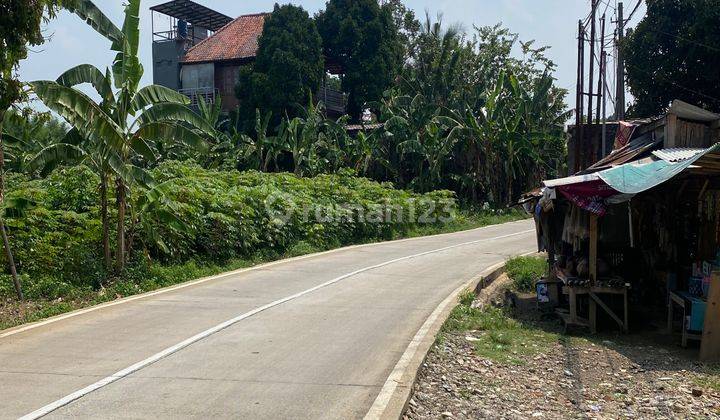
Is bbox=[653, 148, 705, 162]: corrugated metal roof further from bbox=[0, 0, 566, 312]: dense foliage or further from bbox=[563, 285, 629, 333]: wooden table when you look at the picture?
bbox=[0, 0, 566, 312]: dense foliage

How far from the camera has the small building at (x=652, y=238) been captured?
34.7 feet

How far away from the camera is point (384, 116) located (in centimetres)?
3744

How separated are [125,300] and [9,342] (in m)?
3.46

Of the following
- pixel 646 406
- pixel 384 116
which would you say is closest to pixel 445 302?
pixel 646 406

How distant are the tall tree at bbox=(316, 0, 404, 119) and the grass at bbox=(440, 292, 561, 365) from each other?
31300 mm

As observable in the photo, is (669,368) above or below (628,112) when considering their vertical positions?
below

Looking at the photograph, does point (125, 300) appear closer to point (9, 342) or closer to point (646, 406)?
point (9, 342)

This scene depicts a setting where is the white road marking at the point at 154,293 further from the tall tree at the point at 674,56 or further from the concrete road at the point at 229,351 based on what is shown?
the tall tree at the point at 674,56

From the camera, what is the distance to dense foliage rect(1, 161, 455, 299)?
14.0 meters

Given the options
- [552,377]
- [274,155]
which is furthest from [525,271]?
[274,155]

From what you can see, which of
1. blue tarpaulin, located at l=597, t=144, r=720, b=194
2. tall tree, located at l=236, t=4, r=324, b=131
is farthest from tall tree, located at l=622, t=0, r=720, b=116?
blue tarpaulin, located at l=597, t=144, r=720, b=194

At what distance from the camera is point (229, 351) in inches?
351

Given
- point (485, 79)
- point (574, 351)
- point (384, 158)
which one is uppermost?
point (485, 79)

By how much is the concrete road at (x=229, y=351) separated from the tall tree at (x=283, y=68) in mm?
24441
